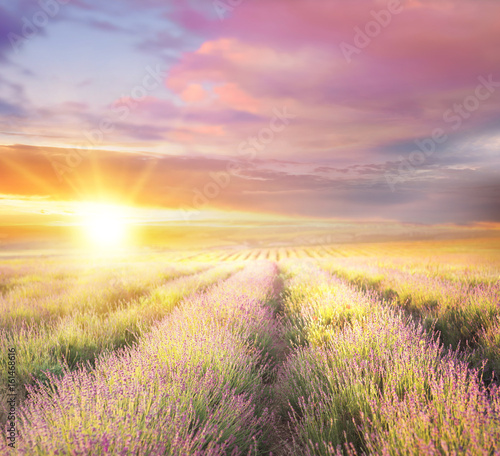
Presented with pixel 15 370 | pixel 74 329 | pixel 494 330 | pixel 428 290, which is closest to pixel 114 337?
pixel 74 329

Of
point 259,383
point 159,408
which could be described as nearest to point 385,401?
point 259,383

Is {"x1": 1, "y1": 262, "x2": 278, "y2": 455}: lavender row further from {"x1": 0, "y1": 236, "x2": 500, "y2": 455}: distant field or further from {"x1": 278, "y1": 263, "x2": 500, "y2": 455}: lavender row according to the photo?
{"x1": 278, "y1": 263, "x2": 500, "y2": 455}: lavender row

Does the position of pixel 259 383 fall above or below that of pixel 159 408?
below

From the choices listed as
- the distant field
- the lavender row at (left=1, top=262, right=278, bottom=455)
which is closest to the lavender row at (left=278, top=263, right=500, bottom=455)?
the distant field

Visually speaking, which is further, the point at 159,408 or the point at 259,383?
the point at 259,383

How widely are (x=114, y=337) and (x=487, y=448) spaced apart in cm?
472

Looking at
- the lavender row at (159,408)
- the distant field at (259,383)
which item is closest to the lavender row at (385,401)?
the distant field at (259,383)

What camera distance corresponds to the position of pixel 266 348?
14.6ft

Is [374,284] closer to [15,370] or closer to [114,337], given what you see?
[114,337]

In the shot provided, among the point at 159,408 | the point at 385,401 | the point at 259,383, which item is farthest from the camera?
the point at 259,383

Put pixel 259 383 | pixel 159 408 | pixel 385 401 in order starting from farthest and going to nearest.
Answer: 1. pixel 259 383
2. pixel 385 401
3. pixel 159 408

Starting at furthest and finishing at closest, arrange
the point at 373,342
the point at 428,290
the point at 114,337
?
the point at 428,290 → the point at 114,337 → the point at 373,342

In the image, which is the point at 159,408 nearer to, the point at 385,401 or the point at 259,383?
the point at 259,383

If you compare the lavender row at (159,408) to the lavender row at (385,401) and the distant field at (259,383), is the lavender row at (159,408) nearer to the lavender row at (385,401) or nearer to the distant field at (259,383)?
the distant field at (259,383)
